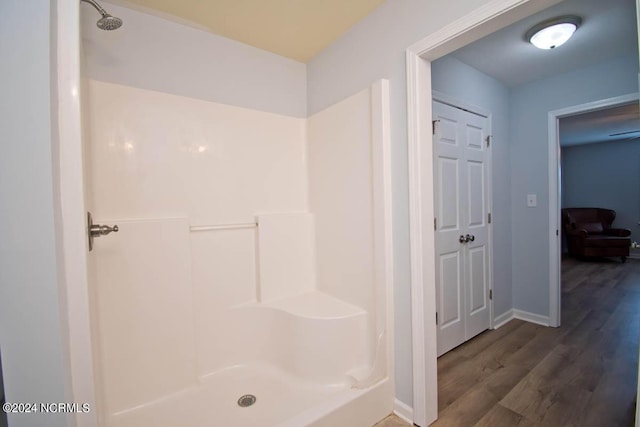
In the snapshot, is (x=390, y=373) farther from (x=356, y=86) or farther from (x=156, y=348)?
(x=356, y=86)

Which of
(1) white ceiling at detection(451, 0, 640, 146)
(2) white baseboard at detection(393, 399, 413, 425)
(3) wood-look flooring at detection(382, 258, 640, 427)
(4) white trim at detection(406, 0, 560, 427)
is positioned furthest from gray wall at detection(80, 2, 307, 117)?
(3) wood-look flooring at detection(382, 258, 640, 427)

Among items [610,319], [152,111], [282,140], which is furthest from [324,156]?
[610,319]

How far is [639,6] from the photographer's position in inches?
32.2

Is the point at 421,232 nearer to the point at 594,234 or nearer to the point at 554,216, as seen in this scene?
the point at 554,216

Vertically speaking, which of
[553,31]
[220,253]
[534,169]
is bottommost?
[220,253]

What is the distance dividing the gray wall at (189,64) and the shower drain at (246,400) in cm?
198

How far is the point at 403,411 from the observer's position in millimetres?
1486

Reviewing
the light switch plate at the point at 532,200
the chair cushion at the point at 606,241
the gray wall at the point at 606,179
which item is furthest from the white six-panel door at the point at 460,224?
the gray wall at the point at 606,179

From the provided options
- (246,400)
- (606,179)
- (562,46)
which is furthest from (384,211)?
(606,179)

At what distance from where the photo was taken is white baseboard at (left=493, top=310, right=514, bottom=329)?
2582 mm

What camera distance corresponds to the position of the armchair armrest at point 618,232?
5039mm

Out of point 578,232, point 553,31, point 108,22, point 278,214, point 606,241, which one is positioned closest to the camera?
point 108,22

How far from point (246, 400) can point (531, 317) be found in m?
2.89

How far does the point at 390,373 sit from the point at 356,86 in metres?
1.86
